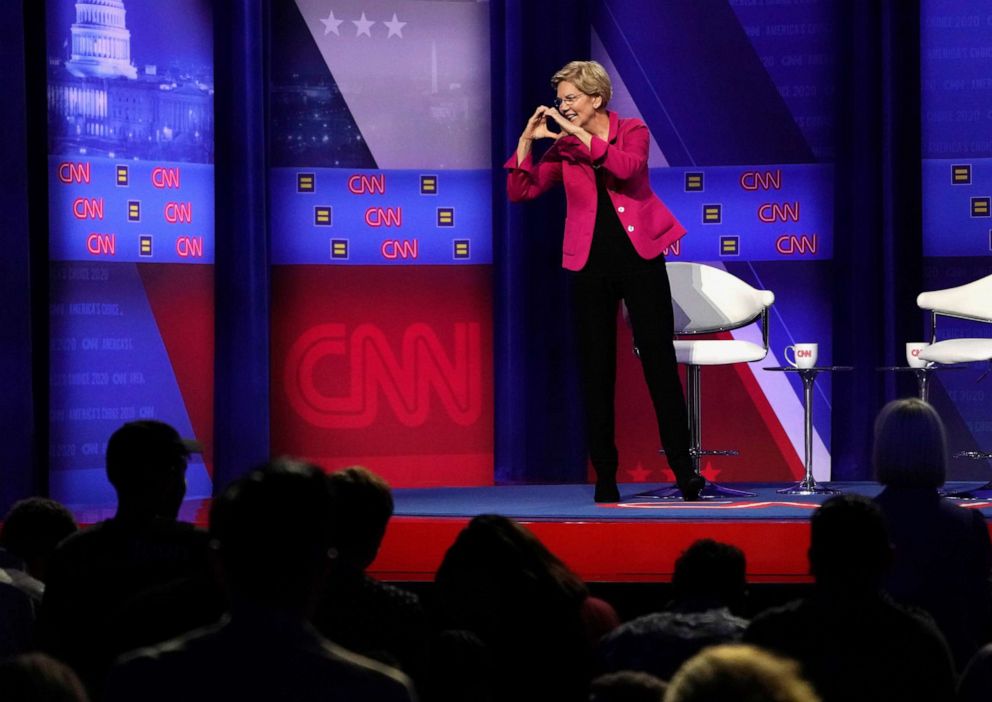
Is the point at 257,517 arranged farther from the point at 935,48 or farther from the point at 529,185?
the point at 935,48

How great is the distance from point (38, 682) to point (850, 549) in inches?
51.1

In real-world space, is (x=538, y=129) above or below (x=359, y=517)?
above

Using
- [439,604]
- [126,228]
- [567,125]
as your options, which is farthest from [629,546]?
[126,228]

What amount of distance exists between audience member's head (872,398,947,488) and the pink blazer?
206 cm

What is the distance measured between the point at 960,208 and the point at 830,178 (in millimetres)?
649

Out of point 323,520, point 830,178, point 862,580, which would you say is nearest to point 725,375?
point 830,178

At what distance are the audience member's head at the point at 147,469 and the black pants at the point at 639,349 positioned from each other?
281 cm

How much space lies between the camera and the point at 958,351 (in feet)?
18.6

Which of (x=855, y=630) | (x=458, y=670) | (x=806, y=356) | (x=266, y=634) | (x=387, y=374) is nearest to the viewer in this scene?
(x=266, y=634)

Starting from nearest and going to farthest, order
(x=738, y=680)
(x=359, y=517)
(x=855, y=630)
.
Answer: (x=738, y=680) → (x=855, y=630) → (x=359, y=517)

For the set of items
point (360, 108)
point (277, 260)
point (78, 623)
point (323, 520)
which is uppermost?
point (360, 108)

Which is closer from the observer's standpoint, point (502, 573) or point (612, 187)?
point (502, 573)

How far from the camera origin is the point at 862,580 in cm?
212

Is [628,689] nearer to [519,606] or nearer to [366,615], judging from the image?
[366,615]
